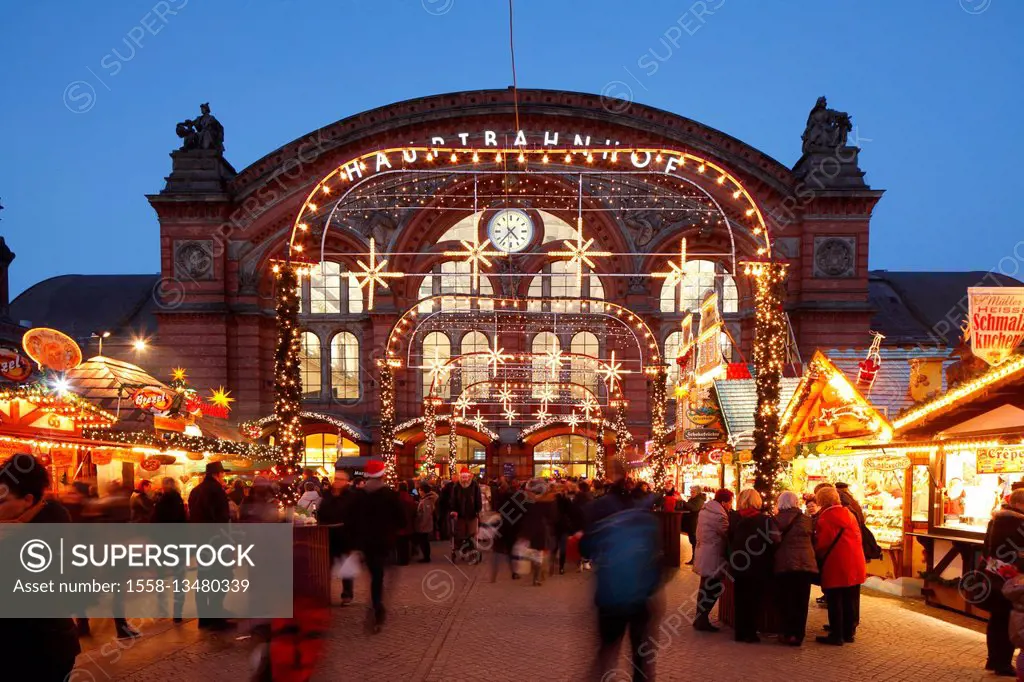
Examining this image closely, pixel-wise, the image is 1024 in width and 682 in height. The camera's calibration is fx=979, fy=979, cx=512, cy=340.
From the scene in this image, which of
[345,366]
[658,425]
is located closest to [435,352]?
[345,366]

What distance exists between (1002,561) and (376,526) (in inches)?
263

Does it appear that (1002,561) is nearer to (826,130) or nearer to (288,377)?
(288,377)

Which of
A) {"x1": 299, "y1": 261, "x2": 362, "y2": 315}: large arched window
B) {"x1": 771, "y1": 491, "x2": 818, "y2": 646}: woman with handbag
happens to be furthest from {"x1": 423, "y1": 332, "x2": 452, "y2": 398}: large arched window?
{"x1": 771, "y1": 491, "x2": 818, "y2": 646}: woman with handbag

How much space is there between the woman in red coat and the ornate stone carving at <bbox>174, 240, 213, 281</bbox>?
37523 mm

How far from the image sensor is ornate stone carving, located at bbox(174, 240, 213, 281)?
145ft

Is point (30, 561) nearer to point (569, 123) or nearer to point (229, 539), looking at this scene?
point (229, 539)

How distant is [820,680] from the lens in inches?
349

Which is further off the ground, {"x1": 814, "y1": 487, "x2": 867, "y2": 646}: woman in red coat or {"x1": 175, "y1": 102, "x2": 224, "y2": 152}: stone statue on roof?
{"x1": 175, "y1": 102, "x2": 224, "y2": 152}: stone statue on roof

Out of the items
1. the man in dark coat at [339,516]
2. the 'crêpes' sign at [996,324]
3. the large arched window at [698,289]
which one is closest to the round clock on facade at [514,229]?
the large arched window at [698,289]

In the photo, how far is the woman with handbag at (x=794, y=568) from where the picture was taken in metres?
10.7

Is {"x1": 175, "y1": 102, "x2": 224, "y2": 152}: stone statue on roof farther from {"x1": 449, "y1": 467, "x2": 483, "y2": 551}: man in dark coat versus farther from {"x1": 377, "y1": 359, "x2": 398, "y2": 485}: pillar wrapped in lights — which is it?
{"x1": 449, "y1": 467, "x2": 483, "y2": 551}: man in dark coat

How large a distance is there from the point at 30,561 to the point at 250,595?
201 centimetres

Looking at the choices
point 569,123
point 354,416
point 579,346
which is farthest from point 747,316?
point 354,416

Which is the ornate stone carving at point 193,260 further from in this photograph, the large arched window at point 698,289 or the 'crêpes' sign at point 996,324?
the 'crêpes' sign at point 996,324
